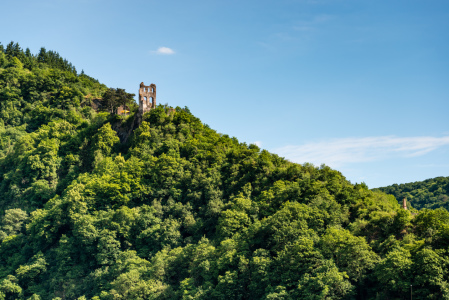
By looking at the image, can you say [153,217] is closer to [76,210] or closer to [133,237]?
[133,237]

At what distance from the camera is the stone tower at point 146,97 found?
85.6 meters

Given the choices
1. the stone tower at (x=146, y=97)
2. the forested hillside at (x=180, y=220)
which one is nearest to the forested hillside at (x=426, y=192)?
the forested hillside at (x=180, y=220)

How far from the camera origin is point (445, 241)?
46.2 m

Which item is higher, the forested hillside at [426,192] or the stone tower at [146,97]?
the stone tower at [146,97]

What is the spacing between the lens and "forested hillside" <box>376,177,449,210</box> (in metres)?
106

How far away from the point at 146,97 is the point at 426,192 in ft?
219

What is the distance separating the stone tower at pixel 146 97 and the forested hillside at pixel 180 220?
3.07 m

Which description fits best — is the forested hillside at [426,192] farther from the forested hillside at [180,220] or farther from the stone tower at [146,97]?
the stone tower at [146,97]

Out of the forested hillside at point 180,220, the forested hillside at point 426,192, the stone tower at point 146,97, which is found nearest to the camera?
the forested hillside at point 180,220

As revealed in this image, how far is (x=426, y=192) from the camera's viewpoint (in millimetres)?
112312

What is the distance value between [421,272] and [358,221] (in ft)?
39.1

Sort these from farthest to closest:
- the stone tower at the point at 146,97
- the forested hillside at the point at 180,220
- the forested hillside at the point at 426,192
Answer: the forested hillside at the point at 426,192, the stone tower at the point at 146,97, the forested hillside at the point at 180,220

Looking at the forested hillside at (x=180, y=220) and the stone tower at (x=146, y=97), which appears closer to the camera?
the forested hillside at (x=180, y=220)

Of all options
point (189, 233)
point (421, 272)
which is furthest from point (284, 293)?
point (189, 233)
